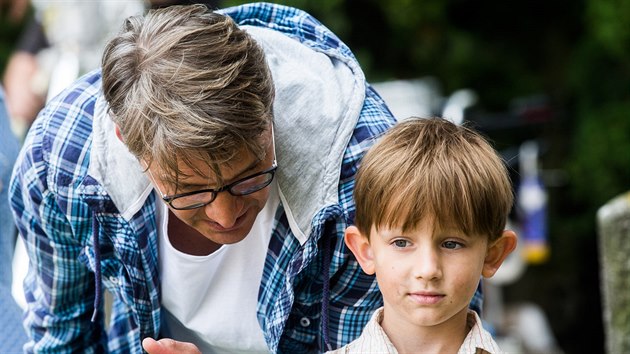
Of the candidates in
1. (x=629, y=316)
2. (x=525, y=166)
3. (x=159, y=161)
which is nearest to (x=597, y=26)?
(x=525, y=166)

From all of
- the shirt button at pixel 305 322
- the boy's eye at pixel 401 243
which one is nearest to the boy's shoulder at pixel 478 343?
the boy's eye at pixel 401 243

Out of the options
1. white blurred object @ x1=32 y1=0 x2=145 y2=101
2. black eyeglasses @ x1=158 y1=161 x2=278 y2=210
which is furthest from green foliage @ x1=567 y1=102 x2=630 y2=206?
black eyeglasses @ x1=158 y1=161 x2=278 y2=210

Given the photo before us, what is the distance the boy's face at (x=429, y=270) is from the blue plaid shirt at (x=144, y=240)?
0.30m

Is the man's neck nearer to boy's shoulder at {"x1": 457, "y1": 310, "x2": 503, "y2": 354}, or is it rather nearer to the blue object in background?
boy's shoulder at {"x1": 457, "y1": 310, "x2": 503, "y2": 354}

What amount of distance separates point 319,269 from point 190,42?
59 cm

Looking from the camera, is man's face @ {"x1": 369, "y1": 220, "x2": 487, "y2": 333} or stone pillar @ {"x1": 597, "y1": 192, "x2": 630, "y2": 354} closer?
man's face @ {"x1": 369, "y1": 220, "x2": 487, "y2": 333}

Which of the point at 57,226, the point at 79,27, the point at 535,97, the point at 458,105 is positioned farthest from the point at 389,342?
the point at 535,97

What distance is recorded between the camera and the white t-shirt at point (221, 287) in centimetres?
260

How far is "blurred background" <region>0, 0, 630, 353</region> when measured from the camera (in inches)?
190

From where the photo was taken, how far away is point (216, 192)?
2227mm

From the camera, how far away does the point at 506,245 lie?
7.13 feet

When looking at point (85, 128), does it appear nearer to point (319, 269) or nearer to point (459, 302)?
point (319, 269)

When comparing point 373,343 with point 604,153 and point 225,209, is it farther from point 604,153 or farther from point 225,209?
point 604,153

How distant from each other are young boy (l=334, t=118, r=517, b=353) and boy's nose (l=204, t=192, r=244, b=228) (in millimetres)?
243
